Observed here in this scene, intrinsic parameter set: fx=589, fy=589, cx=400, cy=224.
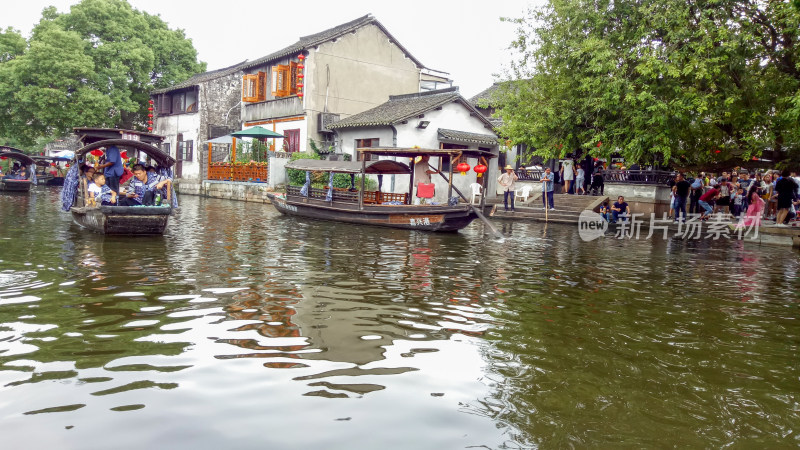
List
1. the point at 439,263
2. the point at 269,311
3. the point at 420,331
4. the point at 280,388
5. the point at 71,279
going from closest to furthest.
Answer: the point at 280,388
the point at 420,331
the point at 269,311
the point at 71,279
the point at 439,263

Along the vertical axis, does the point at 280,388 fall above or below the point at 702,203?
below

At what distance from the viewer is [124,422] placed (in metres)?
3.37

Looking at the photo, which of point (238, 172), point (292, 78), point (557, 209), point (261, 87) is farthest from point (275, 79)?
point (557, 209)

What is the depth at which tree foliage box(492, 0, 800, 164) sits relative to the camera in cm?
1455

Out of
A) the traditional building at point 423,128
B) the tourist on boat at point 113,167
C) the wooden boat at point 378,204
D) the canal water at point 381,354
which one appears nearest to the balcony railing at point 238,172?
the traditional building at point 423,128

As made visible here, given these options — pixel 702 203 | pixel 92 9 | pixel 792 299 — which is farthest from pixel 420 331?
pixel 92 9

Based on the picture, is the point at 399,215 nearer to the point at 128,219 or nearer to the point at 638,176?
the point at 128,219

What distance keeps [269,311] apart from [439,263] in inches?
176

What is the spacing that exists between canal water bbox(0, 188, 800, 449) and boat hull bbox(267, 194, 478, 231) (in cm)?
524

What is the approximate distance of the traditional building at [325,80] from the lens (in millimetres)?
26219

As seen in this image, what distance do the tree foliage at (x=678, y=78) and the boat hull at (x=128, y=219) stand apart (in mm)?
11550

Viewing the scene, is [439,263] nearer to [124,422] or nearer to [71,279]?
[71,279]

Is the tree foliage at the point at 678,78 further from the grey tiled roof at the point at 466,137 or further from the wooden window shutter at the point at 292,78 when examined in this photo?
the wooden window shutter at the point at 292,78

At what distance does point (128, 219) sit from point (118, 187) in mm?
2685
